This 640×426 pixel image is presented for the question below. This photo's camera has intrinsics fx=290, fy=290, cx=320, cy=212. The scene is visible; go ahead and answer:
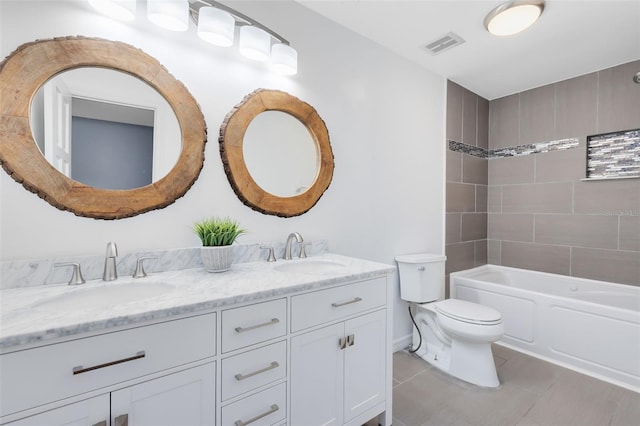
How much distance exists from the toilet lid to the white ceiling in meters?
2.02

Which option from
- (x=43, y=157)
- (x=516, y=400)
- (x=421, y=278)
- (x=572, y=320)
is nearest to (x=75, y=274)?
(x=43, y=157)

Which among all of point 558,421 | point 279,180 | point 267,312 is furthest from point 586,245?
point 267,312

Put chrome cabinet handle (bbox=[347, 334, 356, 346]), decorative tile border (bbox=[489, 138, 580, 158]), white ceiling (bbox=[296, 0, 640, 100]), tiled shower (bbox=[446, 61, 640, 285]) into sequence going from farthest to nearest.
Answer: decorative tile border (bbox=[489, 138, 580, 158]) < tiled shower (bbox=[446, 61, 640, 285]) < white ceiling (bbox=[296, 0, 640, 100]) < chrome cabinet handle (bbox=[347, 334, 356, 346])

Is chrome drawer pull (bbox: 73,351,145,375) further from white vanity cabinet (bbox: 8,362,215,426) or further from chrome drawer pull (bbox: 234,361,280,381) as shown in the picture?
chrome drawer pull (bbox: 234,361,280,381)

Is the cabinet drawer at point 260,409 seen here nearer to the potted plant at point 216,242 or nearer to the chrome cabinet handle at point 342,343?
the chrome cabinet handle at point 342,343

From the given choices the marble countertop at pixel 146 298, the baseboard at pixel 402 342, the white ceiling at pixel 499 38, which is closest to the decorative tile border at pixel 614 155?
the white ceiling at pixel 499 38

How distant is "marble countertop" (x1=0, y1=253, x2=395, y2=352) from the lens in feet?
2.51

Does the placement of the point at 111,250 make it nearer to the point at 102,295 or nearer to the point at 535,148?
the point at 102,295

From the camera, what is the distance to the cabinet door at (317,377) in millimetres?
A: 1217

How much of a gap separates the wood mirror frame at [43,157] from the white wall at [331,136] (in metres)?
0.04

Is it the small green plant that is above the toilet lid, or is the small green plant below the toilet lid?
above

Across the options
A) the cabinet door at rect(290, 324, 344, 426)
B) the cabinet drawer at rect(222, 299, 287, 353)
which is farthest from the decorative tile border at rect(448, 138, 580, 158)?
the cabinet drawer at rect(222, 299, 287, 353)

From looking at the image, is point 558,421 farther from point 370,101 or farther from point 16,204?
point 16,204

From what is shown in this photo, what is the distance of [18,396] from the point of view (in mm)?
726
